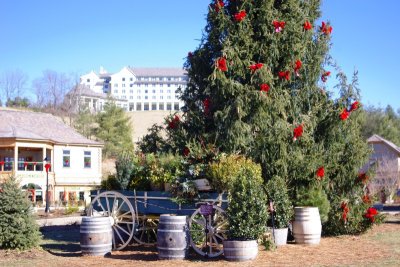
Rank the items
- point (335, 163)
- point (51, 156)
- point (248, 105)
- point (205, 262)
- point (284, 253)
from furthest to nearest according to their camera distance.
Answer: point (51, 156), point (335, 163), point (248, 105), point (284, 253), point (205, 262)

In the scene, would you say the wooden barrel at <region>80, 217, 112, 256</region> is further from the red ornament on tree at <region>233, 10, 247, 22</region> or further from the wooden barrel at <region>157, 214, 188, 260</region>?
the red ornament on tree at <region>233, 10, 247, 22</region>

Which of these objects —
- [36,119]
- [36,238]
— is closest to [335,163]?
[36,238]

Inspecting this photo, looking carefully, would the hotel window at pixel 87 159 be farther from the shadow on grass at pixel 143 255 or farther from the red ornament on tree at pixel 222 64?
the shadow on grass at pixel 143 255

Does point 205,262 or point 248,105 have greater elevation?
point 248,105

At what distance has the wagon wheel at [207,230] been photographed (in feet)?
37.2

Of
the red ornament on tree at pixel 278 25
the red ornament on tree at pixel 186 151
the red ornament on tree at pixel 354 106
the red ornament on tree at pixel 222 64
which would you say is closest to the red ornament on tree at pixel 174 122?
the red ornament on tree at pixel 186 151

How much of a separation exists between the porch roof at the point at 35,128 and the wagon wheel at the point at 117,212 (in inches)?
1006

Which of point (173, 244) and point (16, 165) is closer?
point (173, 244)

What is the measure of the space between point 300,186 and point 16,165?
26.7 m

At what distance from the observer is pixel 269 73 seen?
1490 centimetres

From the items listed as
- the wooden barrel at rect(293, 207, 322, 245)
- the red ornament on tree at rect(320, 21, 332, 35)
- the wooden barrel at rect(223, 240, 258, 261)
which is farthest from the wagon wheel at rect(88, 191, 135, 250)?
the red ornament on tree at rect(320, 21, 332, 35)

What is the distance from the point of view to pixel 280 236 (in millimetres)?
13078

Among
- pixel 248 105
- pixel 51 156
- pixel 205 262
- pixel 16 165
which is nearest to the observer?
pixel 205 262

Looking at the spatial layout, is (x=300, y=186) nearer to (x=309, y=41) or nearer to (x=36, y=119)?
(x=309, y=41)
